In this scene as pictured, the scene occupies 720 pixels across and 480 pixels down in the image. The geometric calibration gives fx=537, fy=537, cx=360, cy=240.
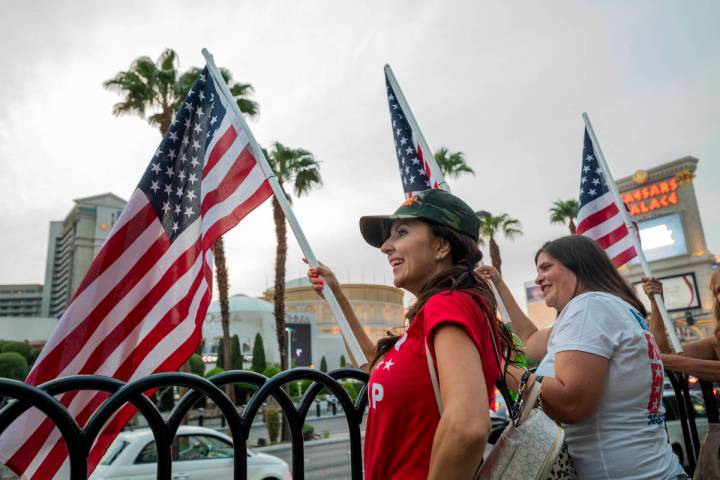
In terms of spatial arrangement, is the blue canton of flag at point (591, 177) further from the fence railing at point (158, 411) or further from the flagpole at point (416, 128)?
the fence railing at point (158, 411)

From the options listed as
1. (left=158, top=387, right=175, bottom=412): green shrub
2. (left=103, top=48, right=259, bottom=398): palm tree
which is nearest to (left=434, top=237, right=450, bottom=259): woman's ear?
(left=103, top=48, right=259, bottom=398): palm tree

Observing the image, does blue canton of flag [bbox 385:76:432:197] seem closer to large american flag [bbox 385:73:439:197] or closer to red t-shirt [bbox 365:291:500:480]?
large american flag [bbox 385:73:439:197]

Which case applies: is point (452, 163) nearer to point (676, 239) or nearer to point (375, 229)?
point (375, 229)

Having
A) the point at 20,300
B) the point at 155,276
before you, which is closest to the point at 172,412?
the point at 155,276

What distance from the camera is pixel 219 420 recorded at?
3225 cm

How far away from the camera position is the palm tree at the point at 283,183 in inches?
968

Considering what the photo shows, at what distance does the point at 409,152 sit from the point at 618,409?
2939 mm

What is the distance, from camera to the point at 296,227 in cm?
304

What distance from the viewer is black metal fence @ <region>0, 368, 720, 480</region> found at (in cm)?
148

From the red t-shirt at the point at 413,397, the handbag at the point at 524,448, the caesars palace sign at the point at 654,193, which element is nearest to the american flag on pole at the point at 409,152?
the red t-shirt at the point at 413,397

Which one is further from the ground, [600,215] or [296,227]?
[600,215]

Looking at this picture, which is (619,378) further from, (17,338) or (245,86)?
(17,338)

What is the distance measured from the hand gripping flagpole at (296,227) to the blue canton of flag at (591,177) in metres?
3.86

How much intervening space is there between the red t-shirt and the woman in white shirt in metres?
0.38
